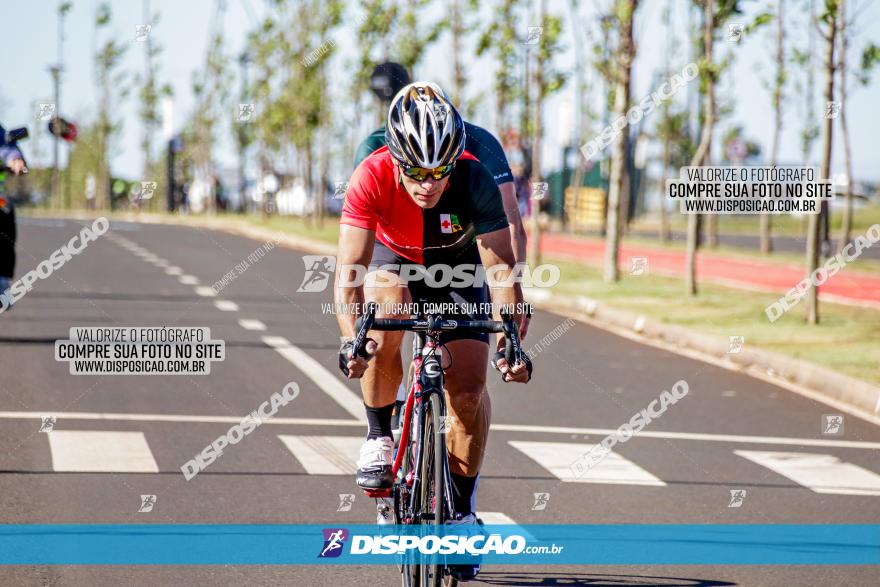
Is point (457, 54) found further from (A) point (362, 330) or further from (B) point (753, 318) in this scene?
(A) point (362, 330)

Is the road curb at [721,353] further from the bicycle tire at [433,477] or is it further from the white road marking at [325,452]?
the bicycle tire at [433,477]

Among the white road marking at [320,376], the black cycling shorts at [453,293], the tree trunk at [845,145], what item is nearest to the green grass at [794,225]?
the tree trunk at [845,145]

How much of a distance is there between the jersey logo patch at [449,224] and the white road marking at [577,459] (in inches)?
123

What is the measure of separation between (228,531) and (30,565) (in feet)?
3.55

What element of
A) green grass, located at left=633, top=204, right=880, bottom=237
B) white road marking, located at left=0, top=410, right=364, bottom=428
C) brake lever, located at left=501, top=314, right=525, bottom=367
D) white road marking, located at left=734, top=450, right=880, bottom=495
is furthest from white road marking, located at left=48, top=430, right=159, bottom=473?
green grass, located at left=633, top=204, right=880, bottom=237

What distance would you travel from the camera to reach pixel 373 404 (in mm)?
5797

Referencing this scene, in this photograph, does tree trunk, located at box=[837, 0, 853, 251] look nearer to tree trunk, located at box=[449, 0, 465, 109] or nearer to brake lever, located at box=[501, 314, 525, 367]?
tree trunk, located at box=[449, 0, 465, 109]

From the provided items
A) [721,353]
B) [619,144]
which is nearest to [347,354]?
[721,353]

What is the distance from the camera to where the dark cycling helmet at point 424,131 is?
5109 millimetres

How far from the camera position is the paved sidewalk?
2233cm

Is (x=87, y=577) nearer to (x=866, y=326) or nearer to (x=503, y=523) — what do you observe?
(x=503, y=523)

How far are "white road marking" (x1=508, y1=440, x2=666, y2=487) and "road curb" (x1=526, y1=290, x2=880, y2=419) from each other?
10.8ft

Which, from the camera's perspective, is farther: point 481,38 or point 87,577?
point 481,38

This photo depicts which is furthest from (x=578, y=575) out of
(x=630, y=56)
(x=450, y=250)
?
(x=630, y=56)
